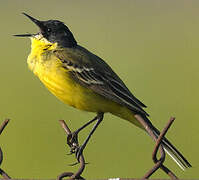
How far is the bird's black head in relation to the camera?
19.1 feet

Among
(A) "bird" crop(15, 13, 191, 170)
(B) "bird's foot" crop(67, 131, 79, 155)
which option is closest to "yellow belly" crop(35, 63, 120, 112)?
(A) "bird" crop(15, 13, 191, 170)

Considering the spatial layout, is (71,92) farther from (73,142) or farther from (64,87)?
(73,142)

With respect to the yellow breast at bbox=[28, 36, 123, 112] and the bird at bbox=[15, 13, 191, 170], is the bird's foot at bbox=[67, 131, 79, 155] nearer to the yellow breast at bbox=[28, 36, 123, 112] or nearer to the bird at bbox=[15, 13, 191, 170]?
the bird at bbox=[15, 13, 191, 170]

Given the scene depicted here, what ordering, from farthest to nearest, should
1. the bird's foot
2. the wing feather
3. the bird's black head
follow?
the bird's black head < the wing feather < the bird's foot

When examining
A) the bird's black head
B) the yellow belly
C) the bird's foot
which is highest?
the bird's black head

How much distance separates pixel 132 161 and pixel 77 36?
596 centimetres

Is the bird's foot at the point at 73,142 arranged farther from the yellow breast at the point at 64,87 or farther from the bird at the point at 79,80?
the yellow breast at the point at 64,87

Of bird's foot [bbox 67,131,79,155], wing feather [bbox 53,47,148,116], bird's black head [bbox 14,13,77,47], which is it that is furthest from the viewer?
→ bird's black head [bbox 14,13,77,47]

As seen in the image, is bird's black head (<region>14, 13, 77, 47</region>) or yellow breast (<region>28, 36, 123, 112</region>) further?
bird's black head (<region>14, 13, 77, 47</region>)

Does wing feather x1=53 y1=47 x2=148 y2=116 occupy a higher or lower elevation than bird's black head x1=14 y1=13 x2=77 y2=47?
lower

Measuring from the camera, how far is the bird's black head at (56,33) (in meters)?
5.82

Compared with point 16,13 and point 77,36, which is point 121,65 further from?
point 16,13

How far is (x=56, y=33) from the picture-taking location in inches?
231

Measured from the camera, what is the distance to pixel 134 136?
8.93 metres
